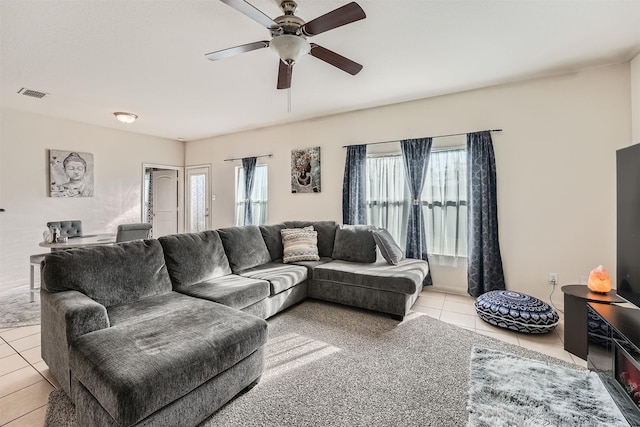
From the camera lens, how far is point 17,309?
318cm

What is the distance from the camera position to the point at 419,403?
1.67 meters

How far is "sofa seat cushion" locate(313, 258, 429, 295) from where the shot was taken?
9.23ft

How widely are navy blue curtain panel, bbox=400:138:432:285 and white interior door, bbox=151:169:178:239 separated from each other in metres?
5.16

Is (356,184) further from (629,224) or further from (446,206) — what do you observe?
(629,224)

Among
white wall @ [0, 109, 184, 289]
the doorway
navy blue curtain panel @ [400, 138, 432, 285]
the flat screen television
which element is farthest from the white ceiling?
the doorway

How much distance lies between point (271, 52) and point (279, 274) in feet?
7.17

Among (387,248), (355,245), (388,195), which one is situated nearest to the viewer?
(387,248)

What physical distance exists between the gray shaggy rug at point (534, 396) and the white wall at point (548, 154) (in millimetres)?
1617

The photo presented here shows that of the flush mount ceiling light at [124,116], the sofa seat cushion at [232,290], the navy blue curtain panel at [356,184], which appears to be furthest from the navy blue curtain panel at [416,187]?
the flush mount ceiling light at [124,116]

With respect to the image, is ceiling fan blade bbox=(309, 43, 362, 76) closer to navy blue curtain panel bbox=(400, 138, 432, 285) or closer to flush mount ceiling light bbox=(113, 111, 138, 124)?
navy blue curtain panel bbox=(400, 138, 432, 285)

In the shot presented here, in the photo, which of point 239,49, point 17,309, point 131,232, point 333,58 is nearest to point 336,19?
point 333,58

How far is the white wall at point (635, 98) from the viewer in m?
2.65

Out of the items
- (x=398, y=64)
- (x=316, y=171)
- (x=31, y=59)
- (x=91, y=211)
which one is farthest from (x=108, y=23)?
(x=91, y=211)

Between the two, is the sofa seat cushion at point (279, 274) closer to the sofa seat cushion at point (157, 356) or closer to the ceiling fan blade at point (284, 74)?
the sofa seat cushion at point (157, 356)
